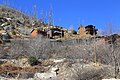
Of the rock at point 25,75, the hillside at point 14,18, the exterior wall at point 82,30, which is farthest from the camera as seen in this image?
the hillside at point 14,18

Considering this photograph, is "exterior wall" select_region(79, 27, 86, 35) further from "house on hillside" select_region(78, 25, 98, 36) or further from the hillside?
the hillside

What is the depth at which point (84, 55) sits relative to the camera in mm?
43500

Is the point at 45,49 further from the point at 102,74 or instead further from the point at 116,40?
the point at 102,74

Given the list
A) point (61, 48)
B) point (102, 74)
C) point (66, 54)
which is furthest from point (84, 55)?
point (102, 74)

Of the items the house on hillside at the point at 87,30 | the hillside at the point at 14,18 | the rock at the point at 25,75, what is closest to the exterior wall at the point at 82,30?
the house on hillside at the point at 87,30

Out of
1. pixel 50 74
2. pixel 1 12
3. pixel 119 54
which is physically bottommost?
pixel 50 74

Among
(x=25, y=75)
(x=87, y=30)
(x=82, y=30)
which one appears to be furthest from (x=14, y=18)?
(x=25, y=75)

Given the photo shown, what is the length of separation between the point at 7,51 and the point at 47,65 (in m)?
11.3

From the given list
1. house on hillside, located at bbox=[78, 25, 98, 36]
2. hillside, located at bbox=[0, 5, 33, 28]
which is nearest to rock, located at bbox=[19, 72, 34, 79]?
house on hillside, located at bbox=[78, 25, 98, 36]

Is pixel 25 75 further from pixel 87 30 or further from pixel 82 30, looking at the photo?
pixel 82 30

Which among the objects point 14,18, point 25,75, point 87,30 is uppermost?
point 14,18

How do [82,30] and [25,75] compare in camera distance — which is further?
[82,30]

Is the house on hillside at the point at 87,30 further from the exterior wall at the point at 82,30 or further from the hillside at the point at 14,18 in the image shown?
the hillside at the point at 14,18

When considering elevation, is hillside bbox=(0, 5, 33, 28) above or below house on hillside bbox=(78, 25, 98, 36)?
above
